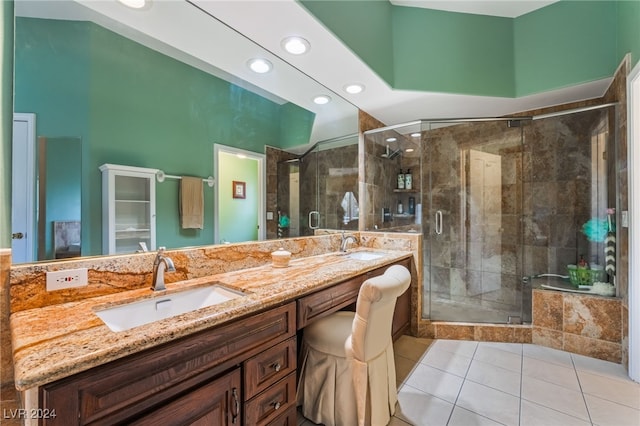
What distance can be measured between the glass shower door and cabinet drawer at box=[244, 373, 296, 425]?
206cm

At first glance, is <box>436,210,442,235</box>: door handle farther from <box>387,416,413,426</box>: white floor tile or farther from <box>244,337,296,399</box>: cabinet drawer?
<box>244,337,296,399</box>: cabinet drawer

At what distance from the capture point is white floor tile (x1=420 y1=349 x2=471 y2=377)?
6.80 feet

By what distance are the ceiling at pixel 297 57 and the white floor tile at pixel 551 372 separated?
2.28m

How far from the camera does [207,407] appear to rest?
97 centimetres

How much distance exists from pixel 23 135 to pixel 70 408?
107 centimetres

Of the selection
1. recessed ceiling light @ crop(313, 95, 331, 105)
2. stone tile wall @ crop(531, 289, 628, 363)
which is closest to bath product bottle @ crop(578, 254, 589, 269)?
stone tile wall @ crop(531, 289, 628, 363)

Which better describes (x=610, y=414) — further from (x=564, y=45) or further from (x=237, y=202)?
(x=564, y=45)

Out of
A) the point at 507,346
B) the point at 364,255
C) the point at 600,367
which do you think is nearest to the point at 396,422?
the point at 364,255

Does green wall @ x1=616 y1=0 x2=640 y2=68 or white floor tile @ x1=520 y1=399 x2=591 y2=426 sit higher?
green wall @ x1=616 y1=0 x2=640 y2=68

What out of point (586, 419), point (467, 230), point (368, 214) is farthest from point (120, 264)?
point (467, 230)

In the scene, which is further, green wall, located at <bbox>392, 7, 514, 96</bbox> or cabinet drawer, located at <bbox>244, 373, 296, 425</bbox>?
green wall, located at <bbox>392, 7, 514, 96</bbox>

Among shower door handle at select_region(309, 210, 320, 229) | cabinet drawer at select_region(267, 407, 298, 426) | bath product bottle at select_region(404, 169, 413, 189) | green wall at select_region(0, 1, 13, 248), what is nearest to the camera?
green wall at select_region(0, 1, 13, 248)

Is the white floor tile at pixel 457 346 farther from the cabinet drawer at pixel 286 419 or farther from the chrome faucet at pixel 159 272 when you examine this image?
the chrome faucet at pixel 159 272

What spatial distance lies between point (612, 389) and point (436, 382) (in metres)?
1.13
